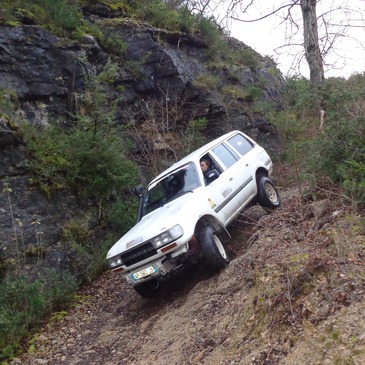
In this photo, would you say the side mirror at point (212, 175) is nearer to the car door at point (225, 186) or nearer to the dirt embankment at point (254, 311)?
the car door at point (225, 186)

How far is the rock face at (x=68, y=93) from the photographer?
793cm

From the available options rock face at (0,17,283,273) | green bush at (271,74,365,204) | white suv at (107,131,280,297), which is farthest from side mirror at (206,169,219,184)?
rock face at (0,17,283,273)

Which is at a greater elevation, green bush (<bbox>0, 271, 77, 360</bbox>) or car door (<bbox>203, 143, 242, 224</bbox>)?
car door (<bbox>203, 143, 242, 224</bbox>)

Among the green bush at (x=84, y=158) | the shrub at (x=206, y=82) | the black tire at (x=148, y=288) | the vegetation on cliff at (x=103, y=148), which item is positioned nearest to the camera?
the vegetation on cliff at (x=103, y=148)

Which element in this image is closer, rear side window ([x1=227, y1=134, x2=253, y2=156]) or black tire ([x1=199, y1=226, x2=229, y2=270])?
black tire ([x1=199, y1=226, x2=229, y2=270])

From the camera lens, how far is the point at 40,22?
11398mm

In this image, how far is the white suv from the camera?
230 inches

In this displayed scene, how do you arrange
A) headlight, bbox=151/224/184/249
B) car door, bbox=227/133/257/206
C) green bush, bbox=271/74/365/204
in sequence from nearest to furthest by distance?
green bush, bbox=271/74/365/204
headlight, bbox=151/224/184/249
car door, bbox=227/133/257/206

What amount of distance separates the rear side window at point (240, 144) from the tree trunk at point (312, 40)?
334 centimetres

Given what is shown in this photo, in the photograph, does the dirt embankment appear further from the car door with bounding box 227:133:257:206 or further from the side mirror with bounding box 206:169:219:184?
the side mirror with bounding box 206:169:219:184

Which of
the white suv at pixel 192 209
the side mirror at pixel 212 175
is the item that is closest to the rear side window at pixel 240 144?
the white suv at pixel 192 209

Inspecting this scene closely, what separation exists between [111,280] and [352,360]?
5.80 m

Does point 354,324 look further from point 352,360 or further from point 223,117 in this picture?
point 223,117

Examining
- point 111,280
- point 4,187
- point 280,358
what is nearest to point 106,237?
point 111,280
